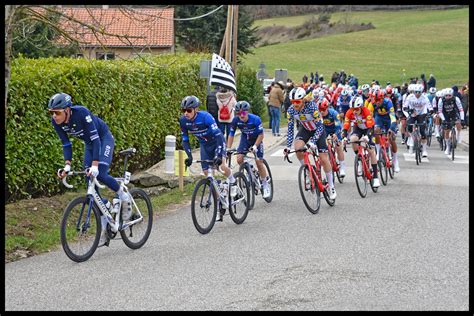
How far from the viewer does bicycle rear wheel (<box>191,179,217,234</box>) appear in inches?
469

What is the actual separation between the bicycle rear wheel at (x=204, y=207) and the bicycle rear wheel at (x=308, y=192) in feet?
6.28

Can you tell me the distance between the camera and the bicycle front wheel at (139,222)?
1091 cm

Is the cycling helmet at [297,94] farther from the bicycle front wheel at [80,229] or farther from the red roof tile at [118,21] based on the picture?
the bicycle front wheel at [80,229]

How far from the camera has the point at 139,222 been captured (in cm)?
1108

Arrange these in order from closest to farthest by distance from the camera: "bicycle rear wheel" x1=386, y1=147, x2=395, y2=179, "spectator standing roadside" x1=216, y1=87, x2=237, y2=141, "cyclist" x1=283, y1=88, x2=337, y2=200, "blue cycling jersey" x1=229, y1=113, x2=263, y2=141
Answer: "blue cycling jersey" x1=229, y1=113, x2=263, y2=141
"cyclist" x1=283, y1=88, x2=337, y2=200
"bicycle rear wheel" x1=386, y1=147, x2=395, y2=179
"spectator standing roadside" x1=216, y1=87, x2=237, y2=141

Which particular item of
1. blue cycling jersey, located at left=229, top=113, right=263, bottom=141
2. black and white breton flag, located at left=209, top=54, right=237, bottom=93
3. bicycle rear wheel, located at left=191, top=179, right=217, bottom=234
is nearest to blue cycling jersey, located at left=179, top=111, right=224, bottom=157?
bicycle rear wheel, located at left=191, top=179, right=217, bottom=234

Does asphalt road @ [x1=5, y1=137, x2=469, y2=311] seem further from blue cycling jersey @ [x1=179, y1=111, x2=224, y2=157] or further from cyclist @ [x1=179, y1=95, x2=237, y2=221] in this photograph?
blue cycling jersey @ [x1=179, y1=111, x2=224, y2=157]

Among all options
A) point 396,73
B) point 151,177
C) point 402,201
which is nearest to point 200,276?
point 402,201

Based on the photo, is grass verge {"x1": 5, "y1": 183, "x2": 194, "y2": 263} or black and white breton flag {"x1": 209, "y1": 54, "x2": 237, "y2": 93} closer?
grass verge {"x1": 5, "y1": 183, "x2": 194, "y2": 263}

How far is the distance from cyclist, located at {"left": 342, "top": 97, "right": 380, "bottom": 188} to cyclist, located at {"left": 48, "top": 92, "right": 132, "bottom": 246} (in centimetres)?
615

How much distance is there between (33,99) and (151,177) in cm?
413

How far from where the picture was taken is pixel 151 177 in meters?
17.6

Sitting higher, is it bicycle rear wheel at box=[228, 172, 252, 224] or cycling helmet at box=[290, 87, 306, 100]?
cycling helmet at box=[290, 87, 306, 100]

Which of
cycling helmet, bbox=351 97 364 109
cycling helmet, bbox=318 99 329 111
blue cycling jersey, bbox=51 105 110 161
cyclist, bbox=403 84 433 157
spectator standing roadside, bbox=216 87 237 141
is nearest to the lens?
blue cycling jersey, bbox=51 105 110 161
